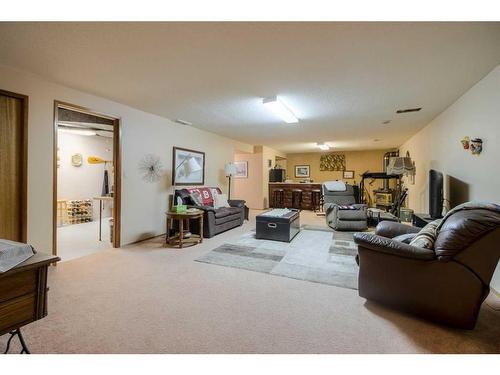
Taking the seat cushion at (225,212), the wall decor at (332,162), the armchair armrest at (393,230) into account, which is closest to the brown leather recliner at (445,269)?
the armchair armrest at (393,230)

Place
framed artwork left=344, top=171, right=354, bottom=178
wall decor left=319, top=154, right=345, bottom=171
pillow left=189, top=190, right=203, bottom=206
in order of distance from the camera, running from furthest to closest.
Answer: wall decor left=319, top=154, right=345, bottom=171 < framed artwork left=344, top=171, right=354, bottom=178 < pillow left=189, top=190, right=203, bottom=206

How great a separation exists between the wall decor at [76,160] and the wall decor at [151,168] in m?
2.93

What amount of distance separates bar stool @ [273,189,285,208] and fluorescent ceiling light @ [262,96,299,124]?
14.8ft

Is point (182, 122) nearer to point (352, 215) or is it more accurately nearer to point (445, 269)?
point (352, 215)

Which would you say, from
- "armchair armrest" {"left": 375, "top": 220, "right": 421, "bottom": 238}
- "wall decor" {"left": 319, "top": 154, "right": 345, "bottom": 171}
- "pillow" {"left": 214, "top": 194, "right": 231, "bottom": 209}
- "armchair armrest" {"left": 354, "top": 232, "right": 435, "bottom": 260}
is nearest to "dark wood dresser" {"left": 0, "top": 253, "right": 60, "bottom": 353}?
"armchair armrest" {"left": 354, "top": 232, "right": 435, "bottom": 260}

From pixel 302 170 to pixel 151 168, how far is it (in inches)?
267

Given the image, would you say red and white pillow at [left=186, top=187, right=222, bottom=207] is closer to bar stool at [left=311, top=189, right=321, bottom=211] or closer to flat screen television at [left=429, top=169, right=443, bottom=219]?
flat screen television at [left=429, top=169, right=443, bottom=219]

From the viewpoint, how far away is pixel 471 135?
2746 mm

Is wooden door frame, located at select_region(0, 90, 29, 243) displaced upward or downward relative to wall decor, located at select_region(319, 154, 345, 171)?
downward

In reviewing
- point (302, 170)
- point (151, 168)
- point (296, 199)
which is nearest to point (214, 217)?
point (151, 168)

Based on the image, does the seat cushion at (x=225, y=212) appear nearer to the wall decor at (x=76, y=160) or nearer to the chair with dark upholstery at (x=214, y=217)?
the chair with dark upholstery at (x=214, y=217)

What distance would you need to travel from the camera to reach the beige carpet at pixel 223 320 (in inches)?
58.9

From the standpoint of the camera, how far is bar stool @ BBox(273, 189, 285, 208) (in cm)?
852
